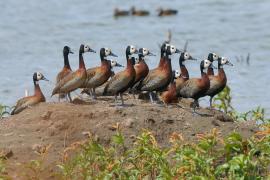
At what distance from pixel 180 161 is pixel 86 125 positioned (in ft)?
8.05

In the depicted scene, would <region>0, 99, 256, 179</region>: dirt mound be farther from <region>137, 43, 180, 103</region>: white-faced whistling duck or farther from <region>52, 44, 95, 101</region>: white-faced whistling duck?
<region>52, 44, 95, 101</region>: white-faced whistling duck

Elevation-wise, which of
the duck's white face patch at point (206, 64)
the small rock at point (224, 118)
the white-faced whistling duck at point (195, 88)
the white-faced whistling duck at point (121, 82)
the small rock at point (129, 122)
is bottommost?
the small rock at point (224, 118)

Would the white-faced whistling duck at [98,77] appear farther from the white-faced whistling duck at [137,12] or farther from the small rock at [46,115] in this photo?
the white-faced whistling duck at [137,12]

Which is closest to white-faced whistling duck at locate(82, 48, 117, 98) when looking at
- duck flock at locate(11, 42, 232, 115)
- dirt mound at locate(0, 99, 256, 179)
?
duck flock at locate(11, 42, 232, 115)

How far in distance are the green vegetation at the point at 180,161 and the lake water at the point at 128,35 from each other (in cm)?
898

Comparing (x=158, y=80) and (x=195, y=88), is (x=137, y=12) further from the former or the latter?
(x=195, y=88)

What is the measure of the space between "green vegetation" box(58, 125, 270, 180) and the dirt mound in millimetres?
1395

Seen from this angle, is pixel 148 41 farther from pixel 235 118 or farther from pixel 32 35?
pixel 235 118

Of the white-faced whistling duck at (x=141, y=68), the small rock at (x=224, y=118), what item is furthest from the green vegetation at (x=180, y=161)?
the white-faced whistling duck at (x=141, y=68)

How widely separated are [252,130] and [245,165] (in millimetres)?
3753

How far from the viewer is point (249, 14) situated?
35.6 m

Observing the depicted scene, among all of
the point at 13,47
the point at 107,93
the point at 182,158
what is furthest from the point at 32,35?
the point at 182,158

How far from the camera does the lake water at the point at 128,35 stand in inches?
994

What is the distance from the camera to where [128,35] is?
3200 cm
